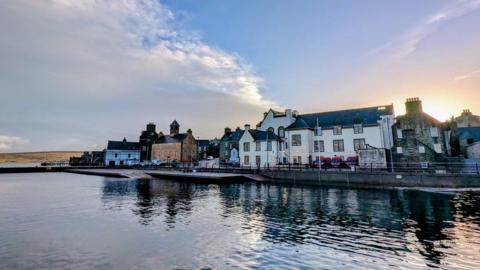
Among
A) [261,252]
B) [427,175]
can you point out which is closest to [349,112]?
[427,175]

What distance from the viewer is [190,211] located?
18.6 meters

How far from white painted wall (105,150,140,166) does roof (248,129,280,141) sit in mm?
68172

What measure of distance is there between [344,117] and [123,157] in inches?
3576

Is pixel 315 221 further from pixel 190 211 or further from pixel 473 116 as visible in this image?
pixel 473 116

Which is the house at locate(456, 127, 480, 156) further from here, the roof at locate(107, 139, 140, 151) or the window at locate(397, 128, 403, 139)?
the roof at locate(107, 139, 140, 151)

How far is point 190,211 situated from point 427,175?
3053 centimetres

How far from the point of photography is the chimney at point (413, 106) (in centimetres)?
3931

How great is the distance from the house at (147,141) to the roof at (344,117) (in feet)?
246

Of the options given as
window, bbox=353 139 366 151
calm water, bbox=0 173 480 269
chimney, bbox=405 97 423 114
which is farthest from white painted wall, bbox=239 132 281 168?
calm water, bbox=0 173 480 269

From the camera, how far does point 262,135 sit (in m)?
53.7

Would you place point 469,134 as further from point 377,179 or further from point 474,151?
point 377,179

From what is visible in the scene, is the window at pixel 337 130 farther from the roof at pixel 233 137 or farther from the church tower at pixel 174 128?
the church tower at pixel 174 128

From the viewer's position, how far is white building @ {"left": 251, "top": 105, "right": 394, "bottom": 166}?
44.0 meters

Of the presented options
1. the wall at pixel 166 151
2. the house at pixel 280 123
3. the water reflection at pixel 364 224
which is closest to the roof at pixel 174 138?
the wall at pixel 166 151
